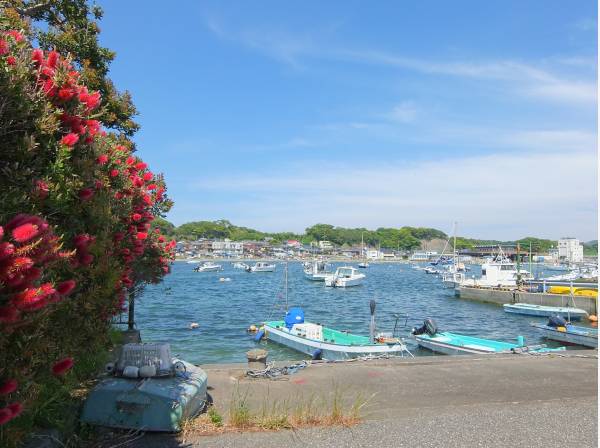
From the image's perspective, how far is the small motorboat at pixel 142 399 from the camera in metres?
5.64

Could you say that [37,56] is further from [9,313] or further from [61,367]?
[61,367]

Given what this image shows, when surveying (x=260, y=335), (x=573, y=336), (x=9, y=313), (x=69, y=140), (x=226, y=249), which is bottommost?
(x=260, y=335)

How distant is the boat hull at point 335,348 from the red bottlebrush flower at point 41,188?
47.2 feet

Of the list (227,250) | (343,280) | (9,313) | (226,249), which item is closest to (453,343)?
(9,313)

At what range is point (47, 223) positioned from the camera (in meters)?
2.97

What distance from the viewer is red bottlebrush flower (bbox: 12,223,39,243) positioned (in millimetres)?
2586

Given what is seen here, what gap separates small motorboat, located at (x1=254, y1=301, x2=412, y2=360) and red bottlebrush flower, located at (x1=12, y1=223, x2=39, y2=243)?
1375 centimetres

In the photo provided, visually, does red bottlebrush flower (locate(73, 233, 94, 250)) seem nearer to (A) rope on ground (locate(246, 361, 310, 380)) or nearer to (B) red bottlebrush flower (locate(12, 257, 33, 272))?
(B) red bottlebrush flower (locate(12, 257, 33, 272))

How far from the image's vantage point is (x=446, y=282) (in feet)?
201

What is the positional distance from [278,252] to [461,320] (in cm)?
16436

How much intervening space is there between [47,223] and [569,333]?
25397mm

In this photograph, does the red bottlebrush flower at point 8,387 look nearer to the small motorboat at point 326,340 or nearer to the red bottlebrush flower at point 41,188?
the red bottlebrush flower at point 41,188

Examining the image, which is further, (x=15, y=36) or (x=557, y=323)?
(x=557, y=323)

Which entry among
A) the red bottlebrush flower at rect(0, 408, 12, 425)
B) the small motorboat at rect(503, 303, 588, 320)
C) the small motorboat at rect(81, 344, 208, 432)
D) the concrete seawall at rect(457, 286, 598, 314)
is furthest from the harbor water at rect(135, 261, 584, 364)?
the red bottlebrush flower at rect(0, 408, 12, 425)
